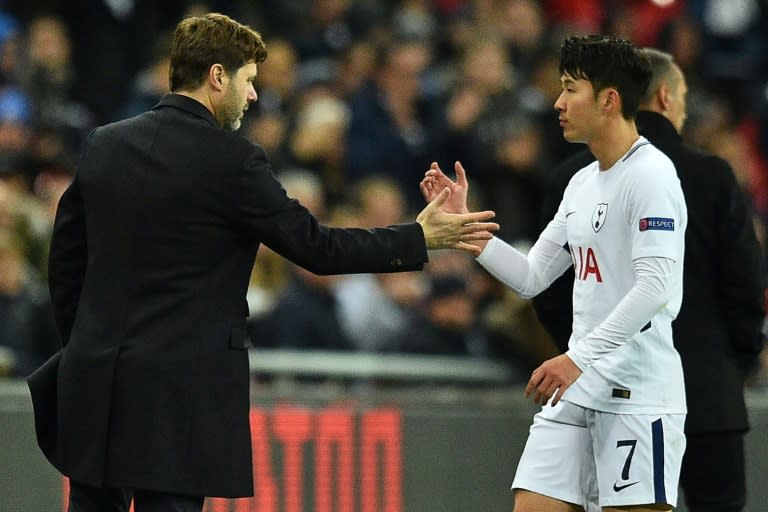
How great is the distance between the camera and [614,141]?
512cm

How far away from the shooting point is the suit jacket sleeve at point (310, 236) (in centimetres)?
462

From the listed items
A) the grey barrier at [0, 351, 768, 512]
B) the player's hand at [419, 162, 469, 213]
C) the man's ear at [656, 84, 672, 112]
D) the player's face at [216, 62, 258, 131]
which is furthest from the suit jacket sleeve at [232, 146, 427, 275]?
the grey barrier at [0, 351, 768, 512]

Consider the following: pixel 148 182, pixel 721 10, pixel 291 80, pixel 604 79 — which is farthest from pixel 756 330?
pixel 721 10

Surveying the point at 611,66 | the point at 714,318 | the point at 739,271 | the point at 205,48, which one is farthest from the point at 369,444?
Answer: the point at 205,48

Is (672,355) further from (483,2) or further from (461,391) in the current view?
(483,2)

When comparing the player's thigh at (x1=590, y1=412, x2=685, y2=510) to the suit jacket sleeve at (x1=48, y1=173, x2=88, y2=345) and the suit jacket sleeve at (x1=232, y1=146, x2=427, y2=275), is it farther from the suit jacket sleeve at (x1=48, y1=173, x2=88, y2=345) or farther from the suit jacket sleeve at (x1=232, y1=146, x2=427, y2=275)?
the suit jacket sleeve at (x1=48, y1=173, x2=88, y2=345)

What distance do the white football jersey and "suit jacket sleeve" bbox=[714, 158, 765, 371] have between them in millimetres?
615

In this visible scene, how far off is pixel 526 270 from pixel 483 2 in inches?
270

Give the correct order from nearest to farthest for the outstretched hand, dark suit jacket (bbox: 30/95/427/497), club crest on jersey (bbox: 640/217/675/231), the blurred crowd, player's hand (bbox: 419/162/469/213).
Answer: dark suit jacket (bbox: 30/95/427/497) < club crest on jersey (bbox: 640/217/675/231) < the outstretched hand < player's hand (bbox: 419/162/469/213) < the blurred crowd

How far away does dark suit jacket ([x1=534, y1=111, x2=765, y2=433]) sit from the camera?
561cm

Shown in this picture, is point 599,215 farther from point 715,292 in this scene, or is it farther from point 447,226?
point 715,292

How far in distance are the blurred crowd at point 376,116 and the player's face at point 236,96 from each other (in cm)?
327

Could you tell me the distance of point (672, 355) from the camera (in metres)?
5.11

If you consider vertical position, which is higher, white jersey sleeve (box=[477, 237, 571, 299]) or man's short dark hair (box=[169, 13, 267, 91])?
man's short dark hair (box=[169, 13, 267, 91])
